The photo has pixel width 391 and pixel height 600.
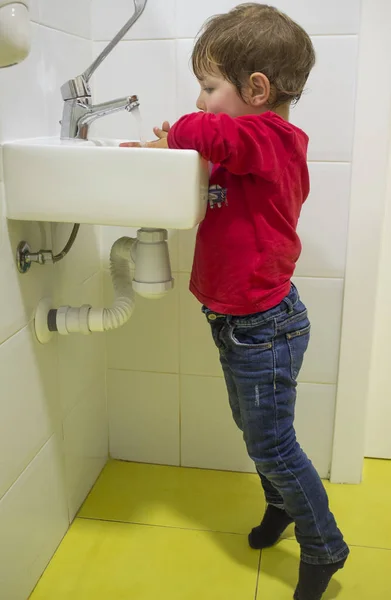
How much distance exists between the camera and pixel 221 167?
111 centimetres

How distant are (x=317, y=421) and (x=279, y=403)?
1.48ft

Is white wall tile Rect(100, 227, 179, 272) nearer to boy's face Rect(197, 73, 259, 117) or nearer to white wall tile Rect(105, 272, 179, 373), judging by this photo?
white wall tile Rect(105, 272, 179, 373)

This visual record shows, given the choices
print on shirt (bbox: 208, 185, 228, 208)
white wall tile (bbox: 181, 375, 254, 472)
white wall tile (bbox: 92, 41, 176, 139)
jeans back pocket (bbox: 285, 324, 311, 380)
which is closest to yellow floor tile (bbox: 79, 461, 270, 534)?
white wall tile (bbox: 181, 375, 254, 472)

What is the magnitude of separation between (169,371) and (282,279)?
55cm

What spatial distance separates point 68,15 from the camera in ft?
4.10

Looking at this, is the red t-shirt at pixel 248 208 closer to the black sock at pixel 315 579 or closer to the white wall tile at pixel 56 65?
the white wall tile at pixel 56 65

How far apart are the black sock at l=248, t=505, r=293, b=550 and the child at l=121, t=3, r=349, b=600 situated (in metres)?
0.15

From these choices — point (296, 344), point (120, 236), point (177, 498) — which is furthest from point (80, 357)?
point (296, 344)

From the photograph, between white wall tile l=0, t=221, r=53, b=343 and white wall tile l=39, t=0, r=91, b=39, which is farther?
Result: white wall tile l=39, t=0, r=91, b=39

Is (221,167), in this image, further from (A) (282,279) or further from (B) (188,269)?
(B) (188,269)

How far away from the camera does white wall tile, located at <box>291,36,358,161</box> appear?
1.29 m

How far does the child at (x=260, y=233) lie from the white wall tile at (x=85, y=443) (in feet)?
1.46

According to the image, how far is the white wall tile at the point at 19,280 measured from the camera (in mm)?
1028

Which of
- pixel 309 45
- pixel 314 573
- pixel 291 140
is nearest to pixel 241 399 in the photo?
pixel 314 573
